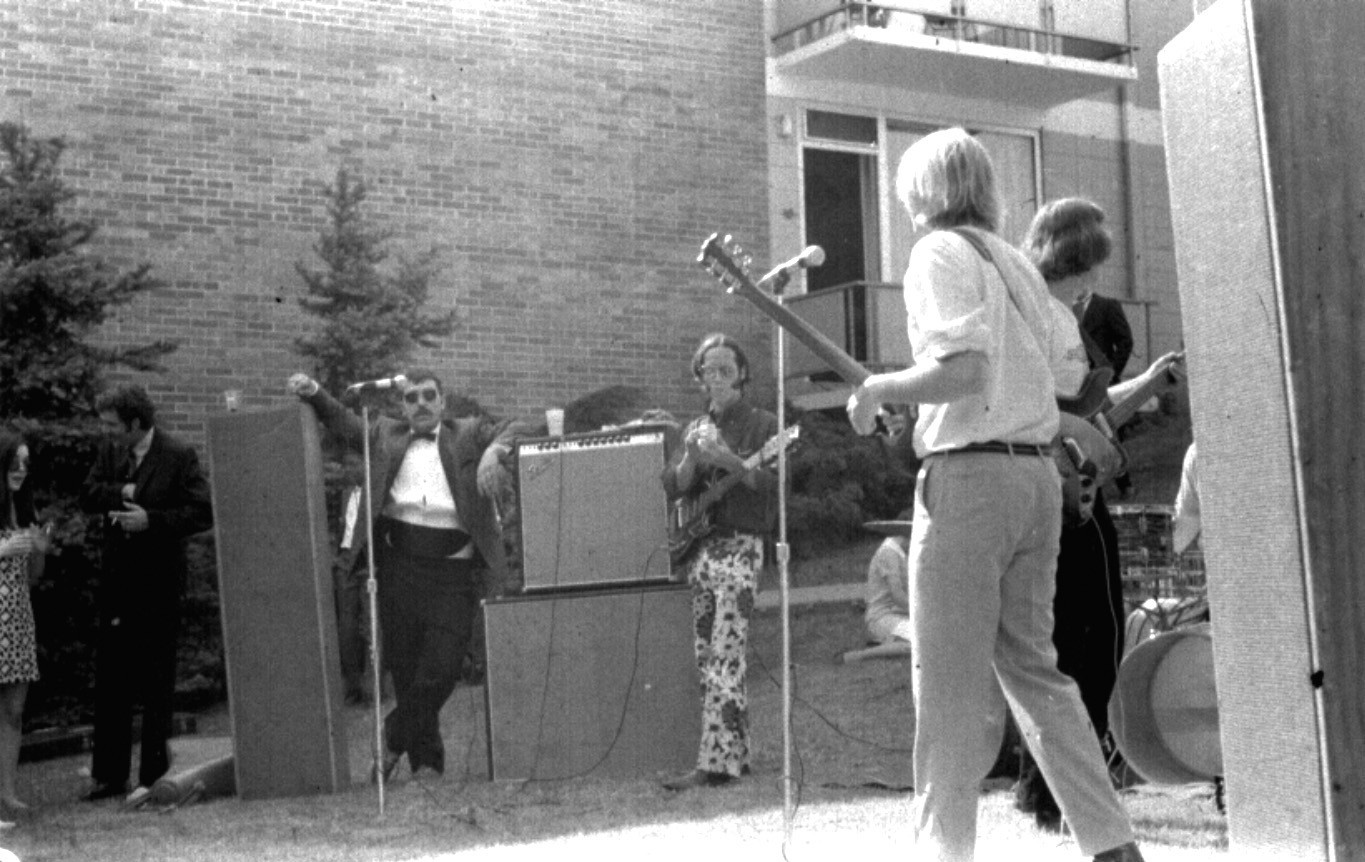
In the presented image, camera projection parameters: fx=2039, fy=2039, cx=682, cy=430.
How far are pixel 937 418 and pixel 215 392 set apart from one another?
37.5ft

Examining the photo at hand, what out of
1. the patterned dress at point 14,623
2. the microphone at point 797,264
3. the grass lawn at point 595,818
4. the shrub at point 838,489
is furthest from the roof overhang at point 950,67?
the microphone at point 797,264

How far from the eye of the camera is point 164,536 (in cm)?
980

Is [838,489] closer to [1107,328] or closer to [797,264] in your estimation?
[1107,328]

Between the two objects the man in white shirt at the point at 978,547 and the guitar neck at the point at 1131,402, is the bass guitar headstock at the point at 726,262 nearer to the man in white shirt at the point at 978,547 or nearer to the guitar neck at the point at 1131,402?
the guitar neck at the point at 1131,402

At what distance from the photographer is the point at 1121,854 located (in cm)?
485

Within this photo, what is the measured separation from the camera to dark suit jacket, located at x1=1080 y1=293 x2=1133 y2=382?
21.6ft

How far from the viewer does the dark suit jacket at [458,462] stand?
9.60 m

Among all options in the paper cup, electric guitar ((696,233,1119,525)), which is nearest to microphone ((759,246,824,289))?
electric guitar ((696,233,1119,525))

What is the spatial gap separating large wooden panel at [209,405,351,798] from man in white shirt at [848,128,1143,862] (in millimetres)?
4898

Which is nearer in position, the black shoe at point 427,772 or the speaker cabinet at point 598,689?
the speaker cabinet at point 598,689

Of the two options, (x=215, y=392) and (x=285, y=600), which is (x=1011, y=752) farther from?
(x=215, y=392)

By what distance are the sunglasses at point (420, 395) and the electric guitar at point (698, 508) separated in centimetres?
145

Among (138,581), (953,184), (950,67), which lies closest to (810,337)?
(953,184)

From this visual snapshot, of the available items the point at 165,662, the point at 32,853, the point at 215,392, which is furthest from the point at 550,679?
the point at 215,392
